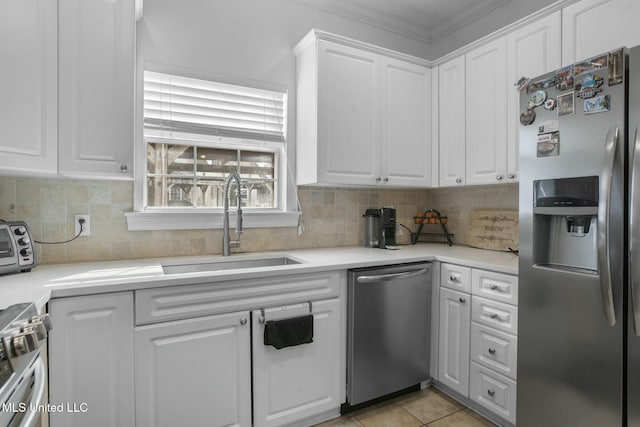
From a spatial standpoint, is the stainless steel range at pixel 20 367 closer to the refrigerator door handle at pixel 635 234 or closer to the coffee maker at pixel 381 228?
the refrigerator door handle at pixel 635 234

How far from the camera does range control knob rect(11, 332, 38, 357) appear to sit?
0.77 m

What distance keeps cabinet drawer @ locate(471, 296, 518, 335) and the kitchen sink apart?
1.09 m

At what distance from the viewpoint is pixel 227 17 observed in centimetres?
232

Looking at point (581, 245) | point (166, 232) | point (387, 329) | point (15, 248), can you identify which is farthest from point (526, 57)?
point (15, 248)

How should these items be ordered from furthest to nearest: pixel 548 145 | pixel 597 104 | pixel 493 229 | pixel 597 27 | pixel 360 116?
pixel 493 229 < pixel 360 116 < pixel 597 27 < pixel 548 145 < pixel 597 104

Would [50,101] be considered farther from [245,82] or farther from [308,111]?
[308,111]

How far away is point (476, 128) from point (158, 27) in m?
2.18

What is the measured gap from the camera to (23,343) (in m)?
0.78

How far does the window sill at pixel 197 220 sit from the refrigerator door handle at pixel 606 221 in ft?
5.71

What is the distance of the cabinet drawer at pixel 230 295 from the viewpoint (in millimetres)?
1512

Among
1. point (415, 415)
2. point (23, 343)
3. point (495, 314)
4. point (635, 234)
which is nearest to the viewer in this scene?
point (23, 343)

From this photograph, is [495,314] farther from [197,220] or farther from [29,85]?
[29,85]

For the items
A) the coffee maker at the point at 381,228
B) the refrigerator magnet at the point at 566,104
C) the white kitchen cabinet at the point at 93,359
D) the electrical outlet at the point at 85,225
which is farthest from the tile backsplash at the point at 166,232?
the refrigerator magnet at the point at 566,104

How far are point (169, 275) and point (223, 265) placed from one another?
611 millimetres
